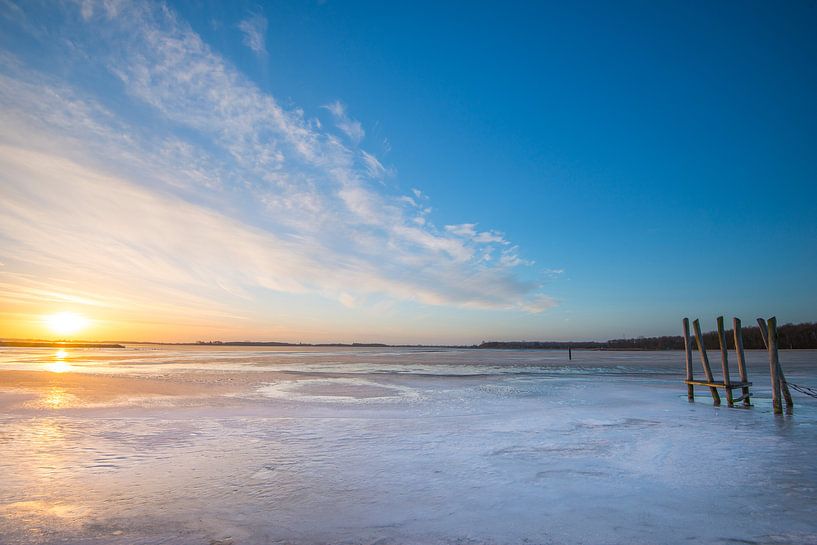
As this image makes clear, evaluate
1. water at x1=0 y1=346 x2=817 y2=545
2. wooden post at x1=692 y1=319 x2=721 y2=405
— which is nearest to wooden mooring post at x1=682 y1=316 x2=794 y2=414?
wooden post at x1=692 y1=319 x2=721 y2=405

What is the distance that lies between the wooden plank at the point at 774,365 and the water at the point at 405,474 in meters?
0.59

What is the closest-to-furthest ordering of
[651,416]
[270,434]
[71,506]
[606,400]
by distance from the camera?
[71,506] → [270,434] → [651,416] → [606,400]

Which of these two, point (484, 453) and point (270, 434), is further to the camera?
point (270, 434)

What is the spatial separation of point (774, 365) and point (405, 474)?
1119 centimetres

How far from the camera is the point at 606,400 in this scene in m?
14.4

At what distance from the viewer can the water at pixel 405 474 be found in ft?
14.5

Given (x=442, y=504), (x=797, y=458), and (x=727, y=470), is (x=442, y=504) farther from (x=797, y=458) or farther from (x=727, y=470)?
(x=797, y=458)

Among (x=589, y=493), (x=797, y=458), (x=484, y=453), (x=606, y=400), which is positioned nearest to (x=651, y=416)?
(x=606, y=400)

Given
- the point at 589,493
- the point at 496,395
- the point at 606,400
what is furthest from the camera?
the point at 496,395

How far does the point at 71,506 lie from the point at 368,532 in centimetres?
342

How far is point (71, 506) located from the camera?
503cm

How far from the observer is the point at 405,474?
634cm

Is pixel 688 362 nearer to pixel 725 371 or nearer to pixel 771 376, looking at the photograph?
pixel 725 371

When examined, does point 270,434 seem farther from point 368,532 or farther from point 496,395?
point 496,395
